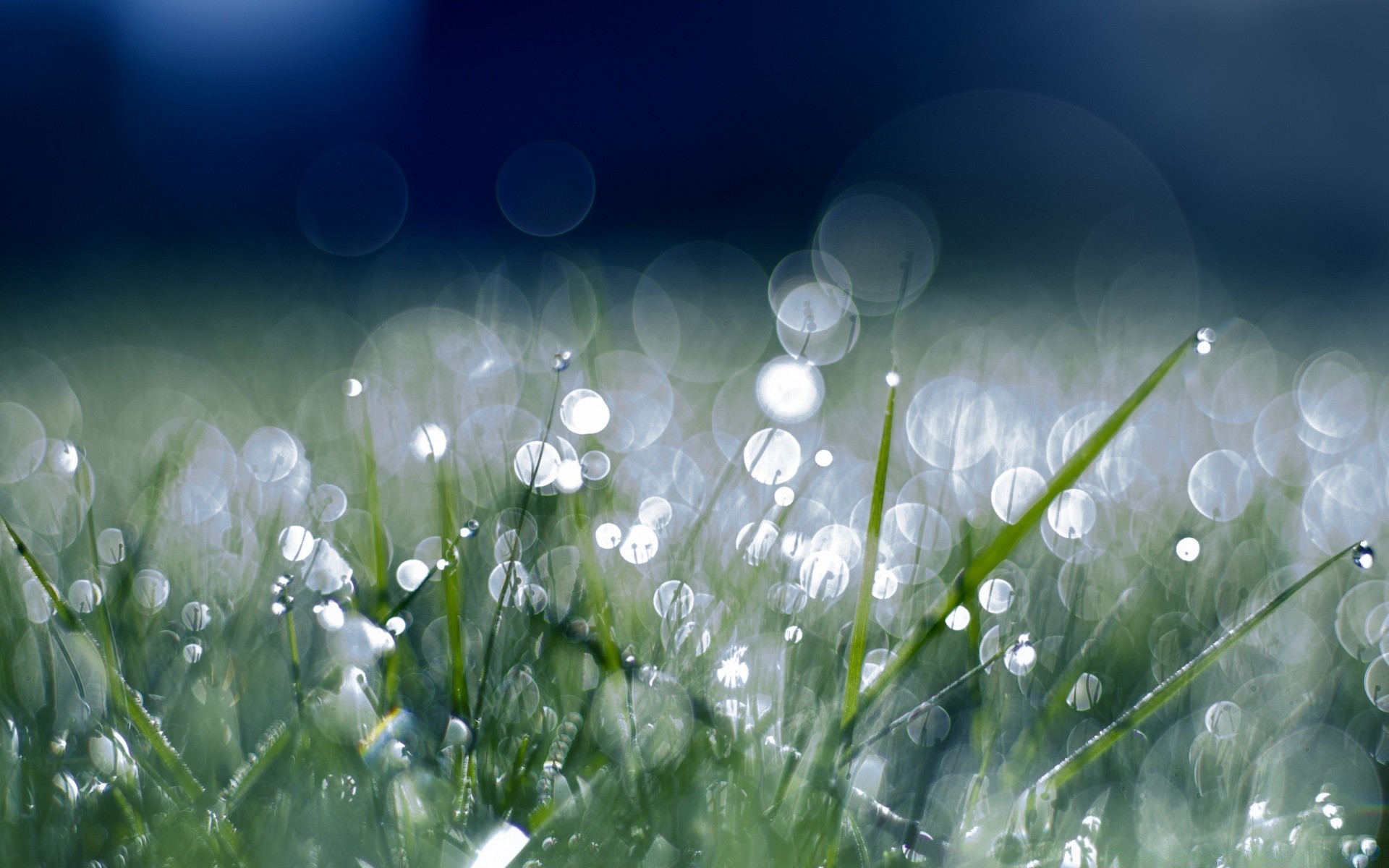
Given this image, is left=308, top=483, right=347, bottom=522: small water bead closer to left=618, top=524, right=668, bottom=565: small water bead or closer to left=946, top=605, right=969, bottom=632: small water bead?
left=618, top=524, right=668, bottom=565: small water bead

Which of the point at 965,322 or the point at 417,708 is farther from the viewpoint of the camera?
the point at 965,322

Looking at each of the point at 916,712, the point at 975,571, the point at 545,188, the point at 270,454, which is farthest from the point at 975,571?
the point at 545,188

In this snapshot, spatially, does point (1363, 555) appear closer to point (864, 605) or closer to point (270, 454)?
point (864, 605)

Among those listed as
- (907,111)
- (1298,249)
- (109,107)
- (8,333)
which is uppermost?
(907,111)

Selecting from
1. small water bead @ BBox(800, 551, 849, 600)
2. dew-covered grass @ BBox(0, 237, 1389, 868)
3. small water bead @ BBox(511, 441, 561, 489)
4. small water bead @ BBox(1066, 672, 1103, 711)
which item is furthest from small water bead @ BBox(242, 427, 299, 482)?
small water bead @ BBox(1066, 672, 1103, 711)

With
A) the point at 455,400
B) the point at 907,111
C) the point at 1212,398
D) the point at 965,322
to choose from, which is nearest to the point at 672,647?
the point at 455,400

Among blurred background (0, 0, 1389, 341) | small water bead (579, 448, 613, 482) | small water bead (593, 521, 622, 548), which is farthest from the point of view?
blurred background (0, 0, 1389, 341)

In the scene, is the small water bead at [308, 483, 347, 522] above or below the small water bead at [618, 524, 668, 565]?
below

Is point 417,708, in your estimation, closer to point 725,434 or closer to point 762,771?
point 762,771
